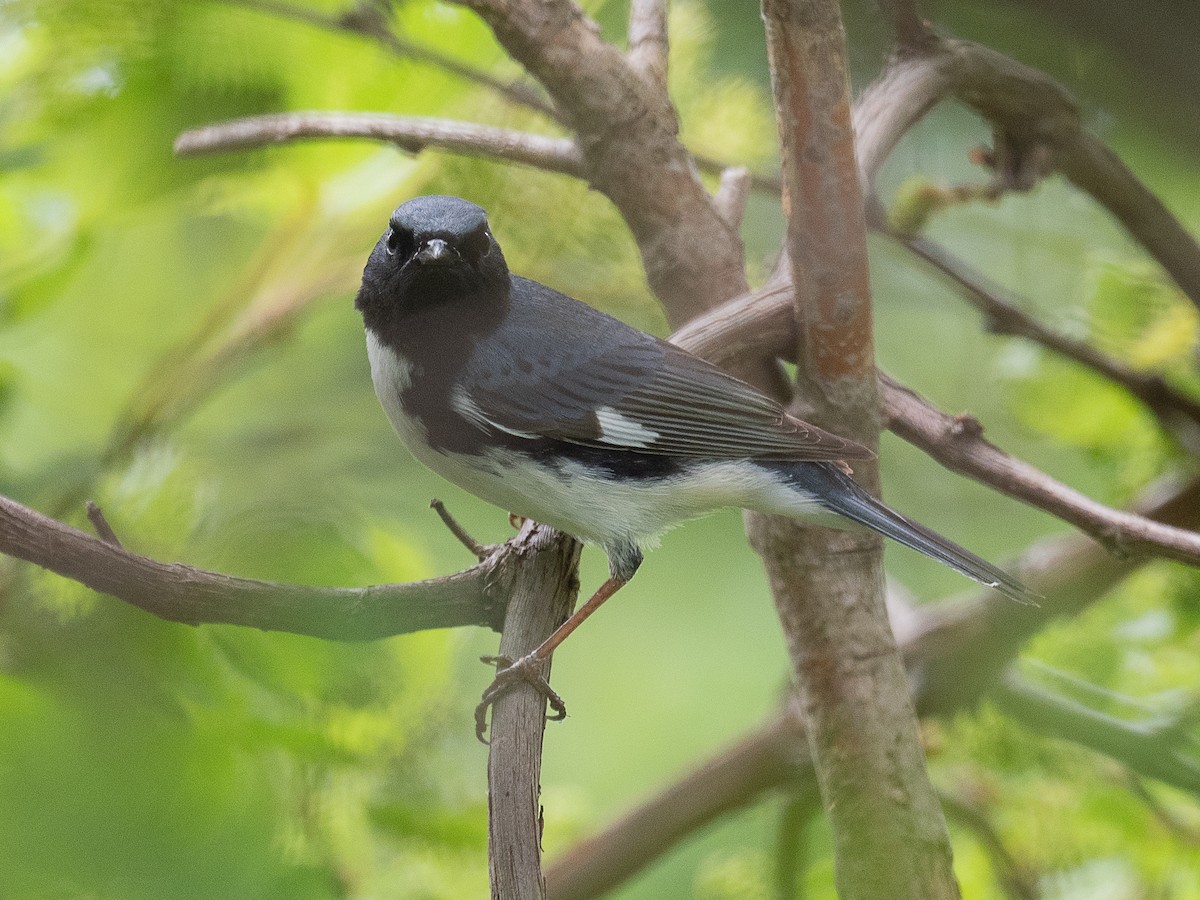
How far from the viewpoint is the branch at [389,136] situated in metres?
1.93

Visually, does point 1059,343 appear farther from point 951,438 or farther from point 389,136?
point 389,136

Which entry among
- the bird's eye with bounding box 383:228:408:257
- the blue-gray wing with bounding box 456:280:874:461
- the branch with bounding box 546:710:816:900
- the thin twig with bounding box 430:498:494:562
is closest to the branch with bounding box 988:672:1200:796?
the branch with bounding box 546:710:816:900

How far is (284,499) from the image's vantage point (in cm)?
98

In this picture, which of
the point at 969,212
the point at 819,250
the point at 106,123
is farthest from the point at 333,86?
the point at 969,212

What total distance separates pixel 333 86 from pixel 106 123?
1.48ft

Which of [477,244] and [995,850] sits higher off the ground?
[477,244]

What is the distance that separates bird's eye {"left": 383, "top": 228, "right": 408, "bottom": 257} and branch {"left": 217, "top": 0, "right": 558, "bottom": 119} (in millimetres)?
396

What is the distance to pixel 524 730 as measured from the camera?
1.30 meters

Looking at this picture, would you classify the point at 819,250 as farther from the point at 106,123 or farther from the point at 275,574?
the point at 106,123

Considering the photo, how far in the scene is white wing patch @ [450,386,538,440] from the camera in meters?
1.85

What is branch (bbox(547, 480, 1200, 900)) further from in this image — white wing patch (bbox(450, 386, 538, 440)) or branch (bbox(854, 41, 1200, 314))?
white wing patch (bbox(450, 386, 538, 440))

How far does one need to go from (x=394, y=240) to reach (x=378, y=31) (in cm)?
42

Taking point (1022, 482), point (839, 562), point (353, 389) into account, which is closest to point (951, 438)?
point (1022, 482)

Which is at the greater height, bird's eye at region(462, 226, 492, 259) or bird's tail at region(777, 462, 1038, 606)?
bird's eye at region(462, 226, 492, 259)
